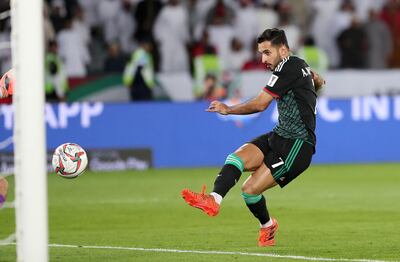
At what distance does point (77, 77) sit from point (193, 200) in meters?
13.8

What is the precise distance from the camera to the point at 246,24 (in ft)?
81.5

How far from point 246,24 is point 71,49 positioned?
4.15m

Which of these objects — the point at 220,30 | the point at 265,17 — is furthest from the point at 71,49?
the point at 265,17

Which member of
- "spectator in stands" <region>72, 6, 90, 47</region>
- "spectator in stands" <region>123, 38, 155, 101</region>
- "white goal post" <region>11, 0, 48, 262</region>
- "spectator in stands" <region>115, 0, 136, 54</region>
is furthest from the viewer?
"spectator in stands" <region>115, 0, 136, 54</region>

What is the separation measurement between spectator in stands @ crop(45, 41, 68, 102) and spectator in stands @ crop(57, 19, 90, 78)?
90 cm

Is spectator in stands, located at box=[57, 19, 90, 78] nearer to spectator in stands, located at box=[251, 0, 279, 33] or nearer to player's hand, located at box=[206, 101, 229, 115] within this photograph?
spectator in stands, located at box=[251, 0, 279, 33]

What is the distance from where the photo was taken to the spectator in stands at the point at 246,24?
24828 mm

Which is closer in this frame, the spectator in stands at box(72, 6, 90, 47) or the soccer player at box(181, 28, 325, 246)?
the soccer player at box(181, 28, 325, 246)

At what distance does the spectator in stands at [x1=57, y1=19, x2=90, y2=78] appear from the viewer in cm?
2316

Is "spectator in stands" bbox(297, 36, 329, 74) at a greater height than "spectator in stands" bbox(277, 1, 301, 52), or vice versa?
"spectator in stands" bbox(277, 1, 301, 52)

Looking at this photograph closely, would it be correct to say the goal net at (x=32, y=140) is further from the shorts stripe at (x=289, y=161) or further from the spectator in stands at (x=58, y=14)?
the spectator in stands at (x=58, y=14)

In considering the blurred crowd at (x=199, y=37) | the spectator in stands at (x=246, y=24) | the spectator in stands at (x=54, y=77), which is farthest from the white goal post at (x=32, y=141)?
the spectator in stands at (x=246, y=24)

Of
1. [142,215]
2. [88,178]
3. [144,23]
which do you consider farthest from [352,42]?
[142,215]

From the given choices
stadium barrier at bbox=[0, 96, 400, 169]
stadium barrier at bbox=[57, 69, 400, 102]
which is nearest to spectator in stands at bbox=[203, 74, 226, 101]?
stadium barrier at bbox=[57, 69, 400, 102]
